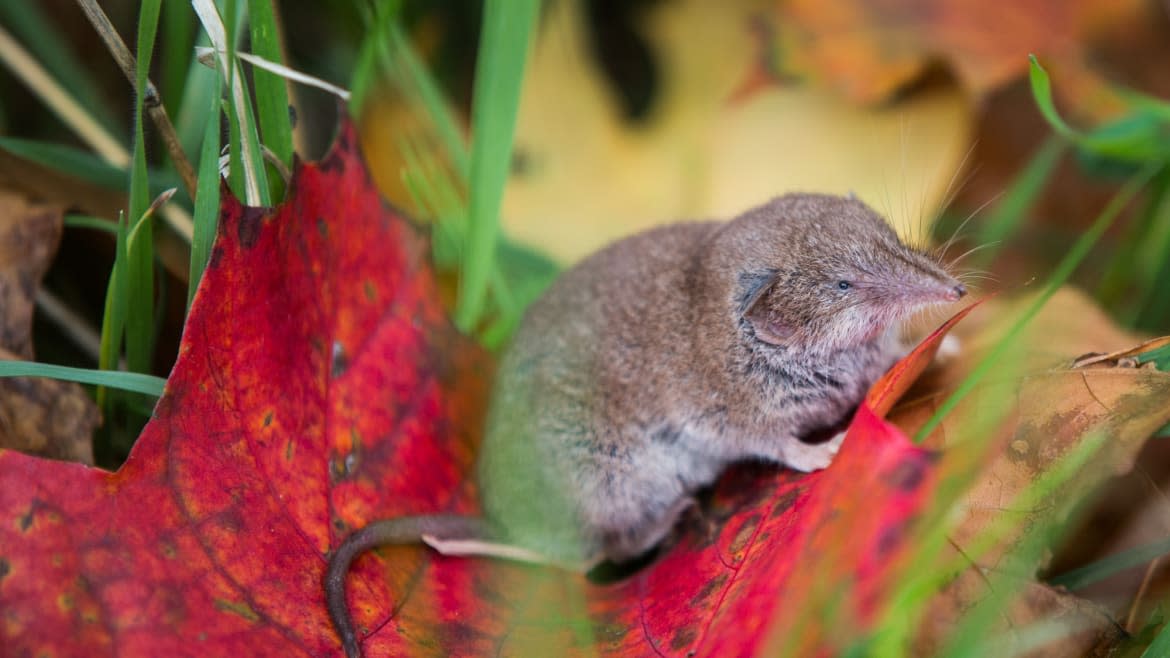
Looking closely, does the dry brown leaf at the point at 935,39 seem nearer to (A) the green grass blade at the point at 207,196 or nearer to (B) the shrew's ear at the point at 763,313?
(B) the shrew's ear at the point at 763,313

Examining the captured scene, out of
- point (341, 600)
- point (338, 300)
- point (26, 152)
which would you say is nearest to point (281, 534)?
point (341, 600)

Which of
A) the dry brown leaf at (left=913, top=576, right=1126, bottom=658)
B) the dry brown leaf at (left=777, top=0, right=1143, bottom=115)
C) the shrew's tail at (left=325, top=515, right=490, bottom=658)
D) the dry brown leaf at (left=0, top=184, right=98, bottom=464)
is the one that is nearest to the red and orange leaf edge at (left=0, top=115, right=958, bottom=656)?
the shrew's tail at (left=325, top=515, right=490, bottom=658)

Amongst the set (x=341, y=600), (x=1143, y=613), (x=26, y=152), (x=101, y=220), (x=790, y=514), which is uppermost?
(x=26, y=152)

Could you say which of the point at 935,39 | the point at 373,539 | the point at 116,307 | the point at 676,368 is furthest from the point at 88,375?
the point at 935,39

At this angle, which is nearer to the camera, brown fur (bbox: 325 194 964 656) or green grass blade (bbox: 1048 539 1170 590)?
green grass blade (bbox: 1048 539 1170 590)

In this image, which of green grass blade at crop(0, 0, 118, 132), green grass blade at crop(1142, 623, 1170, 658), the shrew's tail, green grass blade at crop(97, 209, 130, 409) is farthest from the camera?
green grass blade at crop(0, 0, 118, 132)

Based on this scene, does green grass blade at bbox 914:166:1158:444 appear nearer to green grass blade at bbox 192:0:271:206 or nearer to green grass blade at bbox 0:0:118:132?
green grass blade at bbox 192:0:271:206

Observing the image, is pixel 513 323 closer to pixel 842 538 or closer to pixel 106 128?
pixel 106 128
